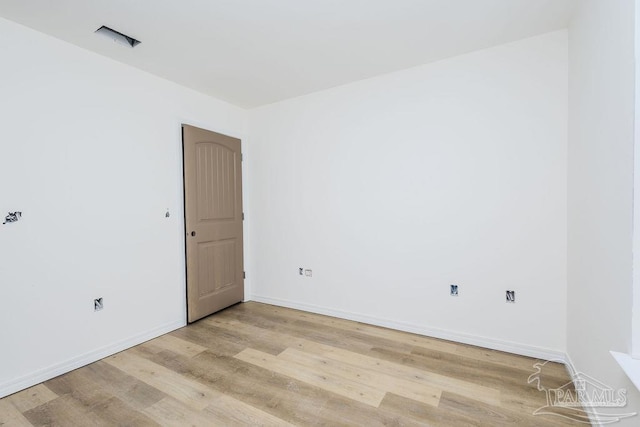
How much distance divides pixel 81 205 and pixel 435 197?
Answer: 3.07m

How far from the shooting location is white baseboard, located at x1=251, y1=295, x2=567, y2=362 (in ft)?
7.48

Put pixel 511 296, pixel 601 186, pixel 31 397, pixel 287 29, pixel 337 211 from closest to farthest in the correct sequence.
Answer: pixel 601 186 < pixel 31 397 < pixel 287 29 < pixel 511 296 < pixel 337 211

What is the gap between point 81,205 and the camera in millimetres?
2340

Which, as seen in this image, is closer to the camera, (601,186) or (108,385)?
(601,186)

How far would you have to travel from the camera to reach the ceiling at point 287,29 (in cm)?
189

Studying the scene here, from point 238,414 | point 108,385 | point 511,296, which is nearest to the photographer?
point 238,414

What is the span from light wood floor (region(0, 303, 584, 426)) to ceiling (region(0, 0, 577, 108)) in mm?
2581

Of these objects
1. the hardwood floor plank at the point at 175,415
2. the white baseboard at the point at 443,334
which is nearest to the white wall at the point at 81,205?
the hardwood floor plank at the point at 175,415

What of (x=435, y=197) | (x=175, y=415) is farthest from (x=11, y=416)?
(x=435, y=197)

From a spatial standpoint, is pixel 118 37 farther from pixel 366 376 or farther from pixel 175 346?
pixel 366 376

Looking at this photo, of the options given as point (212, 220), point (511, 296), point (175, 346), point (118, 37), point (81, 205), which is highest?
point (118, 37)

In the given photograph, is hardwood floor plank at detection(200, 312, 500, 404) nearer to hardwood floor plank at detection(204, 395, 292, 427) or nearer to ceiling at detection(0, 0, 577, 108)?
hardwood floor plank at detection(204, 395, 292, 427)

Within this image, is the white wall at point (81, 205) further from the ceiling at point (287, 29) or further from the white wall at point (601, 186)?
the white wall at point (601, 186)

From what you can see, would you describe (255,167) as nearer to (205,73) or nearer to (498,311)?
(205,73)
